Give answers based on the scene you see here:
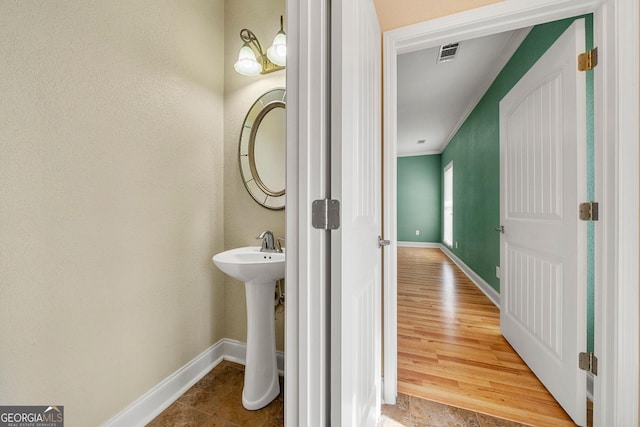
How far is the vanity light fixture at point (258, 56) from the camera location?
1.46 meters

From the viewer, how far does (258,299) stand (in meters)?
1.36

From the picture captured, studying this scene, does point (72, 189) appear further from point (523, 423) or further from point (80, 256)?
point (523, 423)

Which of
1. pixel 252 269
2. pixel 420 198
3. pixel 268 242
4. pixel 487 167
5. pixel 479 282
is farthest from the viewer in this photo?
pixel 420 198

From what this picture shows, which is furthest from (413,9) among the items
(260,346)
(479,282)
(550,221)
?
(479,282)

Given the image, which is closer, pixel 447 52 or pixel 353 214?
pixel 353 214

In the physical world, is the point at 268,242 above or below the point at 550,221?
below

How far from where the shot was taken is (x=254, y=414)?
129 cm

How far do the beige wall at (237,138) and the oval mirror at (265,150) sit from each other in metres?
0.06

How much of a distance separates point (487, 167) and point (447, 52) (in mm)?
1446

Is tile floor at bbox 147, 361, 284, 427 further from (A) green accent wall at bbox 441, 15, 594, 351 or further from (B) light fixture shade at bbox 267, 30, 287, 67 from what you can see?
(B) light fixture shade at bbox 267, 30, 287, 67

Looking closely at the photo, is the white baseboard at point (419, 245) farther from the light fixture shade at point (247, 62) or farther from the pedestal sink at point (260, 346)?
the light fixture shade at point (247, 62)

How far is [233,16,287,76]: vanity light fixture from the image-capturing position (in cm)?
146

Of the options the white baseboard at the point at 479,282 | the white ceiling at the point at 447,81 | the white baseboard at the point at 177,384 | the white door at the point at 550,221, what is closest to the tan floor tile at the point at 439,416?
the white door at the point at 550,221

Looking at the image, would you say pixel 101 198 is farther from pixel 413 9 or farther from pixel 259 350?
pixel 413 9
